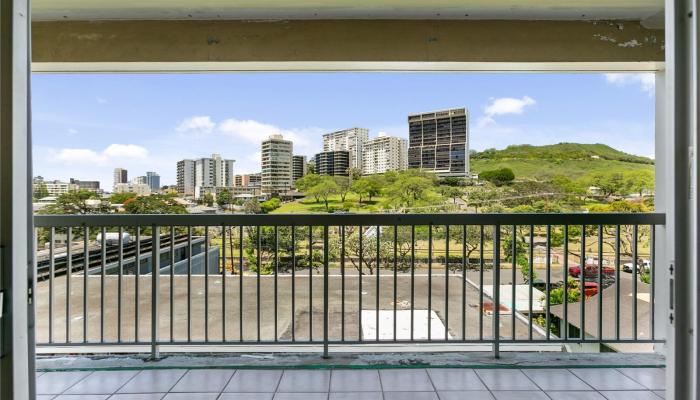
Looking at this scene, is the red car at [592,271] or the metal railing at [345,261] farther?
the red car at [592,271]

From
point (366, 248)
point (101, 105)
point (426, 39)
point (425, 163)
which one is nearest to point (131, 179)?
point (101, 105)

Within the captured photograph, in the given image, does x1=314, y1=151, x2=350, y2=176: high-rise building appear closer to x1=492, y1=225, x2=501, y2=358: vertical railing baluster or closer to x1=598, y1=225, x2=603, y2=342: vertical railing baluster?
x1=492, y1=225, x2=501, y2=358: vertical railing baluster

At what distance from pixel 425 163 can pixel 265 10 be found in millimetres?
1770

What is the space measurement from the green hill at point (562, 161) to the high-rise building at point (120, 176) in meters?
3.06

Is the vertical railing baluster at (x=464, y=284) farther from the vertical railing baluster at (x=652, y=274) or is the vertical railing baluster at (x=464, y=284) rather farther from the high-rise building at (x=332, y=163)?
the vertical railing baluster at (x=652, y=274)

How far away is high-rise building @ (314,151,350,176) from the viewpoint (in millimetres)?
3078

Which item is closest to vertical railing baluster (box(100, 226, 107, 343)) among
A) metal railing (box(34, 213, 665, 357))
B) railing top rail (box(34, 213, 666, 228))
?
metal railing (box(34, 213, 665, 357))

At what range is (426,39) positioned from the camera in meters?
2.72

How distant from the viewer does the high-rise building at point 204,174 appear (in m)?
3.02

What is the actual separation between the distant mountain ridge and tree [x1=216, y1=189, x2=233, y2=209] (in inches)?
83.7

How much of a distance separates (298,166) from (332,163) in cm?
31

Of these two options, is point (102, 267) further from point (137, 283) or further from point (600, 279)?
point (600, 279)
